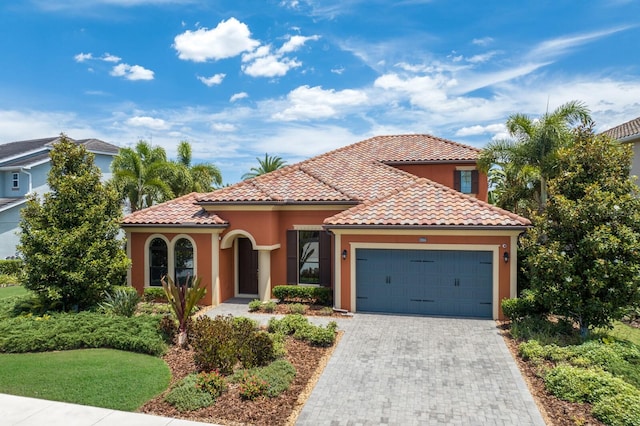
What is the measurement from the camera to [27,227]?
15.2 metres

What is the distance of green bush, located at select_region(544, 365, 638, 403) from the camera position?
826 cm

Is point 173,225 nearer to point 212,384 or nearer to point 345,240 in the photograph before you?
point 345,240

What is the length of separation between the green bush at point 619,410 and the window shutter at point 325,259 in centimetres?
1112

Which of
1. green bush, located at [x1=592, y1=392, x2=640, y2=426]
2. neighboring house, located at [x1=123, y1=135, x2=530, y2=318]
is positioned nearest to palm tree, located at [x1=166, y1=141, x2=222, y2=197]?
neighboring house, located at [x1=123, y1=135, x2=530, y2=318]

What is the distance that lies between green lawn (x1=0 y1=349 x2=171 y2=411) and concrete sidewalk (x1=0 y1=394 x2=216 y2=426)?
23cm

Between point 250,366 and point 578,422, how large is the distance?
22.8 ft

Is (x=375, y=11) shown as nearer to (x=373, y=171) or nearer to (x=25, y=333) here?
(x=373, y=171)

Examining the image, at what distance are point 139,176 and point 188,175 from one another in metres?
3.74

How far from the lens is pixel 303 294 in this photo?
17.0 meters

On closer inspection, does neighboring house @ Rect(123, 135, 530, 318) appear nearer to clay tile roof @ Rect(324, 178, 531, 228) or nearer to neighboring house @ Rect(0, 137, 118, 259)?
clay tile roof @ Rect(324, 178, 531, 228)

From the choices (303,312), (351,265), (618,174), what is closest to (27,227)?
(303,312)

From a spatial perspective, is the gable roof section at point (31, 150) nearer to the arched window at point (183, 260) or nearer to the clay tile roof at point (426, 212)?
the arched window at point (183, 260)

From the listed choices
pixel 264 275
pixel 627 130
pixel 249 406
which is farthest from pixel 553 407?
pixel 627 130

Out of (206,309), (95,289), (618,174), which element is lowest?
(206,309)
